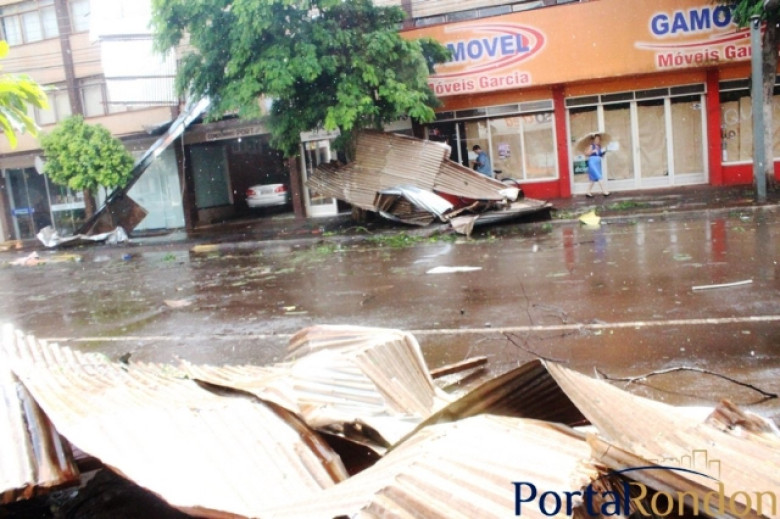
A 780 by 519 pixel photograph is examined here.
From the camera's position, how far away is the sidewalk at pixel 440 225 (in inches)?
591

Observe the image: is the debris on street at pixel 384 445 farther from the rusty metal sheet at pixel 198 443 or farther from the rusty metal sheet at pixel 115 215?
the rusty metal sheet at pixel 115 215

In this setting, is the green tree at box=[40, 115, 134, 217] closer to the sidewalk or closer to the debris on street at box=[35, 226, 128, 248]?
the debris on street at box=[35, 226, 128, 248]

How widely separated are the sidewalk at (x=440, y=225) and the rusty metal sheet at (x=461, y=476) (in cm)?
1295

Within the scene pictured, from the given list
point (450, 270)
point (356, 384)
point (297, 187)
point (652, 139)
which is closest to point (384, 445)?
Result: point (356, 384)

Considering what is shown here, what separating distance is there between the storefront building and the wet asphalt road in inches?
236

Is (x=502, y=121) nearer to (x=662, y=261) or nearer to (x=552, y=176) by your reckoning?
(x=552, y=176)

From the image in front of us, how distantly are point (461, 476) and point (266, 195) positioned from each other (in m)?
23.4

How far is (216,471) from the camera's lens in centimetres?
212

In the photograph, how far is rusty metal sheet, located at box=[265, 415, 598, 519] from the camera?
5.36 feet

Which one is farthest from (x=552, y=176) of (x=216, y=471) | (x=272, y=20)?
(x=216, y=471)

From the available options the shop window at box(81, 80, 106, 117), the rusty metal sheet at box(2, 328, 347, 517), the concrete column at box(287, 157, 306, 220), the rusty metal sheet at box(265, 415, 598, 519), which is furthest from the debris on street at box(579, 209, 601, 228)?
the shop window at box(81, 80, 106, 117)

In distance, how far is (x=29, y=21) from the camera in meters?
24.9
